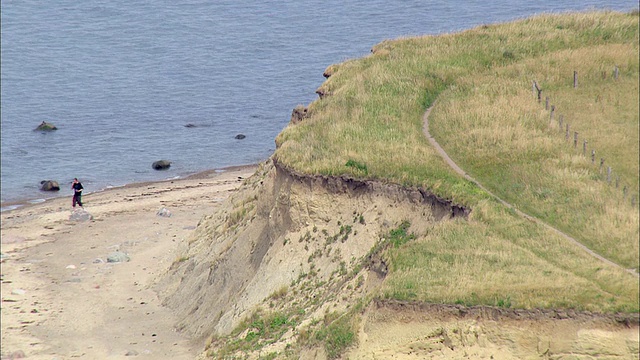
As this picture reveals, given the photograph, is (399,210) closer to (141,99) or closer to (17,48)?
(141,99)

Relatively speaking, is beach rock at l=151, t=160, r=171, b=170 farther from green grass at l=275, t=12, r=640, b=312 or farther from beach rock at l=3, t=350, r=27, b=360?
beach rock at l=3, t=350, r=27, b=360

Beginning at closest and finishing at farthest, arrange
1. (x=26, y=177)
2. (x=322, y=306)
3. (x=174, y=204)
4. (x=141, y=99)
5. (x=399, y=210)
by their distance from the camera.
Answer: (x=322, y=306)
(x=399, y=210)
(x=174, y=204)
(x=26, y=177)
(x=141, y=99)

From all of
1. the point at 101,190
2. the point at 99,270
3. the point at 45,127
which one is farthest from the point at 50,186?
the point at 99,270

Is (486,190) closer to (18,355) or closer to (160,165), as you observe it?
(18,355)

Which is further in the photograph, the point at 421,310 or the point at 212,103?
the point at 212,103

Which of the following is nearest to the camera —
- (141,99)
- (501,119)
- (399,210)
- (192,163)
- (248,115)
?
(399,210)

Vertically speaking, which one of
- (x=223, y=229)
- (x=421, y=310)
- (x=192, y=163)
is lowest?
(x=192, y=163)

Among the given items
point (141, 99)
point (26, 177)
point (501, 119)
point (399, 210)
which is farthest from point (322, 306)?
point (141, 99)

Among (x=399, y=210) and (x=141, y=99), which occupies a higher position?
(x=399, y=210)
